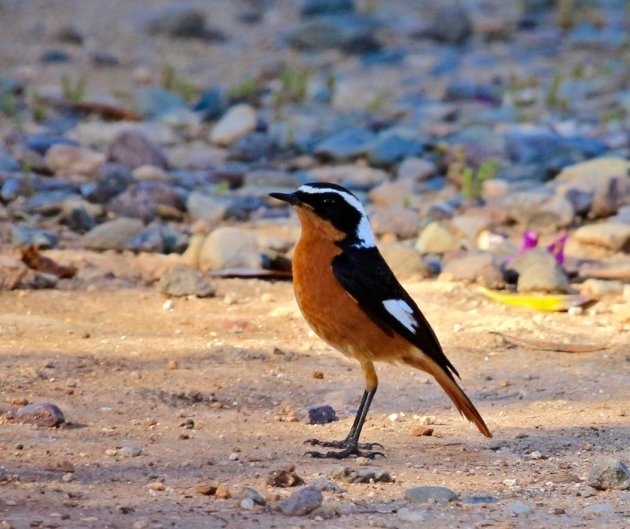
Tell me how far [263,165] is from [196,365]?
566 centimetres

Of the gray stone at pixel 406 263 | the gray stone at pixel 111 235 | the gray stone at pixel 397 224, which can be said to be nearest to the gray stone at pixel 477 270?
the gray stone at pixel 406 263

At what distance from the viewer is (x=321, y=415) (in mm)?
6297

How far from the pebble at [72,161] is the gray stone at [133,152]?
21cm

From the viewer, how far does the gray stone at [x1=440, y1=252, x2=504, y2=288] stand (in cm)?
874

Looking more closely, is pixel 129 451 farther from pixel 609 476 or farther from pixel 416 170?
pixel 416 170

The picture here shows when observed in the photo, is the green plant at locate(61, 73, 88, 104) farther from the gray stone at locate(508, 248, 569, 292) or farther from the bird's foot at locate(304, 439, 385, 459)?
the bird's foot at locate(304, 439, 385, 459)

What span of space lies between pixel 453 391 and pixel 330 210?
40.2 inches

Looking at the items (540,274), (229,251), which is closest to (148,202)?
(229,251)

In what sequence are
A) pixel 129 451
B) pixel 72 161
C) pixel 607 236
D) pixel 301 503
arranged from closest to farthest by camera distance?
1. pixel 301 503
2. pixel 129 451
3. pixel 607 236
4. pixel 72 161

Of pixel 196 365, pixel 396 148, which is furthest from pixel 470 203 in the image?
pixel 196 365

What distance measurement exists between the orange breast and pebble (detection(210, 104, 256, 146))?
693 centimetres

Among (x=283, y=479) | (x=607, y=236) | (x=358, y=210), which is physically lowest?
(x=607, y=236)

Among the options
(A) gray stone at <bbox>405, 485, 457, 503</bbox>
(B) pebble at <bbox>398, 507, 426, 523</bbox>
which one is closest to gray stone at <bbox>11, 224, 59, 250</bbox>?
(A) gray stone at <bbox>405, 485, 457, 503</bbox>

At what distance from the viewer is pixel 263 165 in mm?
12320
